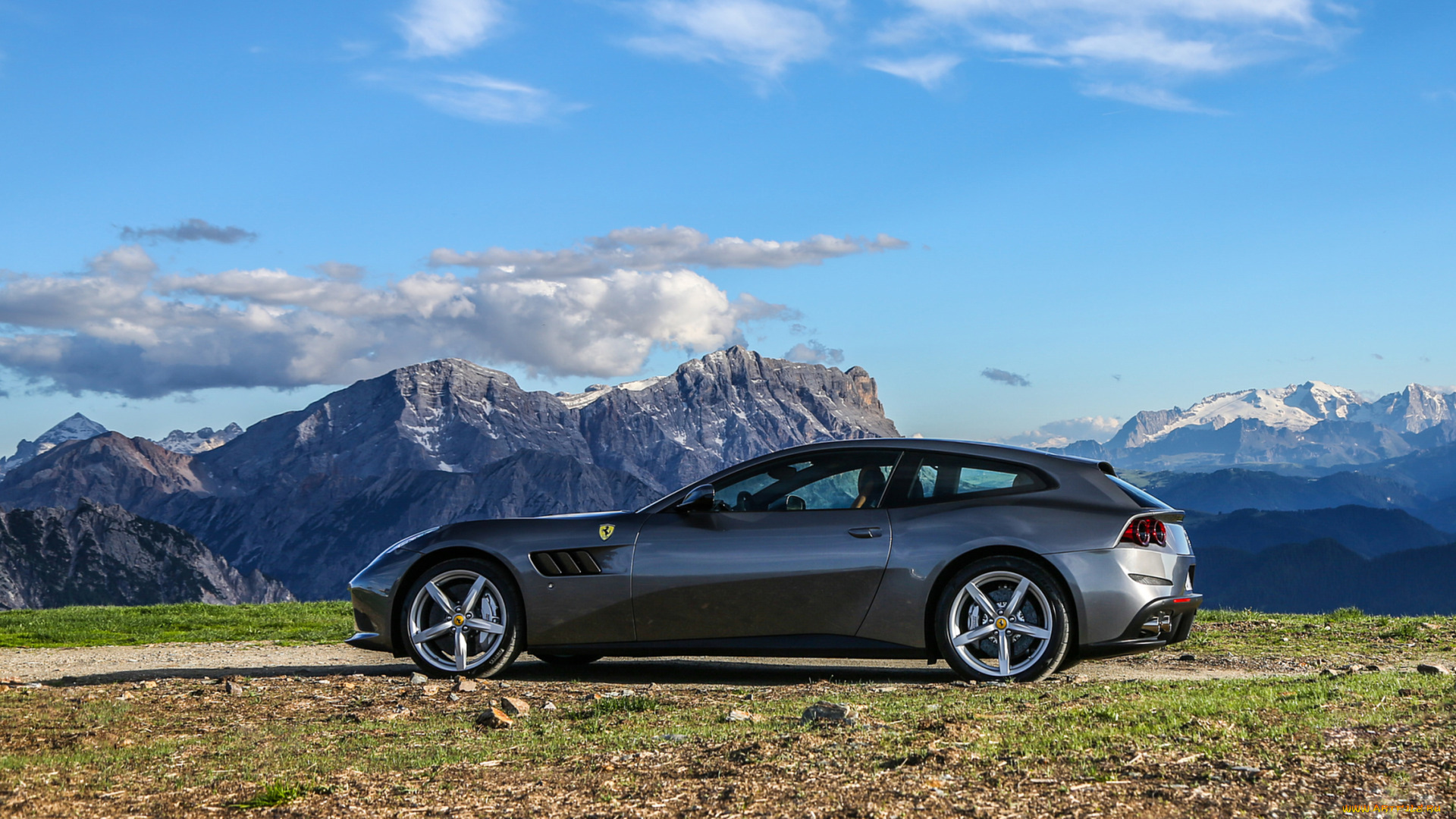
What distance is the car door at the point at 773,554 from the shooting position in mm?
7371

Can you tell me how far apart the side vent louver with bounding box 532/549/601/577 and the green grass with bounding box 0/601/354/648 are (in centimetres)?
575

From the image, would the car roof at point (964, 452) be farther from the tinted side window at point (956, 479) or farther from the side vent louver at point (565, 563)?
the side vent louver at point (565, 563)

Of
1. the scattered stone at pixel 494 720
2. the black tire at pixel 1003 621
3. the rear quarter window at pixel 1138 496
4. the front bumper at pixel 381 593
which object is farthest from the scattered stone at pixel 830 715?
the front bumper at pixel 381 593

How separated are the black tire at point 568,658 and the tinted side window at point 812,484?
1.41m

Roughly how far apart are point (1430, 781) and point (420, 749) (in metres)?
3.99

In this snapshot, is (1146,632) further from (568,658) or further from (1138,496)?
(568,658)

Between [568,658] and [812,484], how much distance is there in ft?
7.60

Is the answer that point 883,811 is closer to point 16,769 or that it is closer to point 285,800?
point 285,800

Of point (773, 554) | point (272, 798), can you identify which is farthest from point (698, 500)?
point (272, 798)

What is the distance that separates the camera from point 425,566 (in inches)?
320

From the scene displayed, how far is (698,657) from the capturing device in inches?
302

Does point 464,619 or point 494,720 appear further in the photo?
point 464,619

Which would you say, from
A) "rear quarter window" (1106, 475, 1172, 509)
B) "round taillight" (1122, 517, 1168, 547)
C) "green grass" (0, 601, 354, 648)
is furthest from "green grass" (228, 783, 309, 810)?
"green grass" (0, 601, 354, 648)

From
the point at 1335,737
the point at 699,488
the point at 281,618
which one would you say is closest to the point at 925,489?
the point at 699,488
